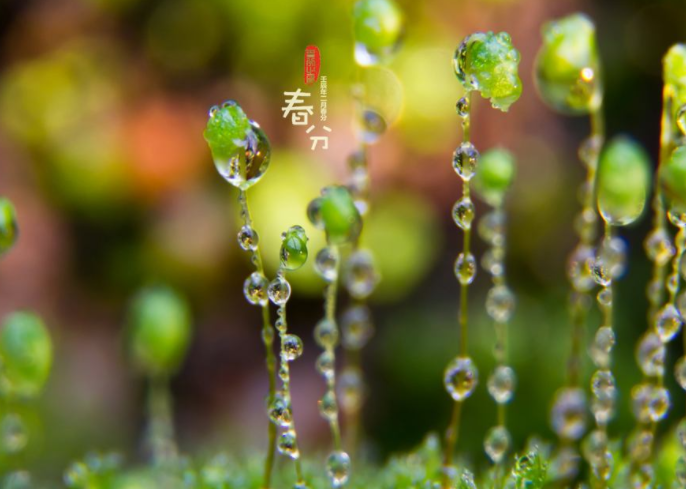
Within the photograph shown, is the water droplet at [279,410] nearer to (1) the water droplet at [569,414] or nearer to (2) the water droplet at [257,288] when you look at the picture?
(2) the water droplet at [257,288]

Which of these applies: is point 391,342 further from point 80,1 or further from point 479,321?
point 80,1

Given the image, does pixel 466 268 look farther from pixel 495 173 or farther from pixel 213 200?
pixel 213 200

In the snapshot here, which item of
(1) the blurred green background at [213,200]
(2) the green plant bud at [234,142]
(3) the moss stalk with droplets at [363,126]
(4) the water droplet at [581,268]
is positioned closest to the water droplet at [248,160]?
(2) the green plant bud at [234,142]

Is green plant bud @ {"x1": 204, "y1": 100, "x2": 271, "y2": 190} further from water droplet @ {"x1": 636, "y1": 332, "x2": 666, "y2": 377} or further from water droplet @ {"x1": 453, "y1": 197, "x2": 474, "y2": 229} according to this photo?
water droplet @ {"x1": 636, "y1": 332, "x2": 666, "y2": 377}

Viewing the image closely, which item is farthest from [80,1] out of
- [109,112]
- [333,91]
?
[333,91]

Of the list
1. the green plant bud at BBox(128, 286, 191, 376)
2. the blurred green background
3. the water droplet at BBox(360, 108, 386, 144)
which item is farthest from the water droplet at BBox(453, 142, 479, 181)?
the blurred green background

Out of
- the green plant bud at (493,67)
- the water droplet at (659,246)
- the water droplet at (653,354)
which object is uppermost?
the green plant bud at (493,67)

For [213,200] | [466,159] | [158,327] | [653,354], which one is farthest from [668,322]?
[213,200]
